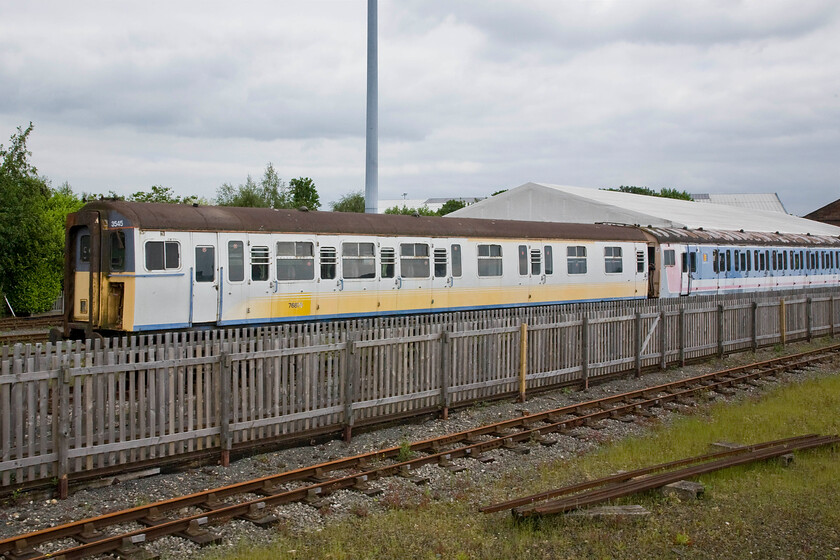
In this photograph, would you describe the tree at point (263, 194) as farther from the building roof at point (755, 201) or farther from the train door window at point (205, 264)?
the building roof at point (755, 201)

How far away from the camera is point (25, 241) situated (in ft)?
93.2

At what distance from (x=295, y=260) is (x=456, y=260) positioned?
482 cm

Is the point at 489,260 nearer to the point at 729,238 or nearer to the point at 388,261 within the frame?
the point at 388,261

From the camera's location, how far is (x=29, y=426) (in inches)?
301

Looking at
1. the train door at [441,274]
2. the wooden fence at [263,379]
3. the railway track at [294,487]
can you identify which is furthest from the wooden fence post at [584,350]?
the train door at [441,274]

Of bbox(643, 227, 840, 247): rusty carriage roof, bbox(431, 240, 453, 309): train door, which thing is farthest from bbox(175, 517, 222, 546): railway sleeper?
bbox(643, 227, 840, 247): rusty carriage roof

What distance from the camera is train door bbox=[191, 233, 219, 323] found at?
14.2 m

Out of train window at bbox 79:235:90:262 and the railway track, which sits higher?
train window at bbox 79:235:90:262

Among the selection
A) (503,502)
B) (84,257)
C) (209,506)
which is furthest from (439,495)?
(84,257)

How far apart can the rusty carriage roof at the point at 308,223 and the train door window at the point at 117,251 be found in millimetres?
268

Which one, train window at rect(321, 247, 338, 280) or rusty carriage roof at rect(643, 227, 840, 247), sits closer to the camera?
train window at rect(321, 247, 338, 280)

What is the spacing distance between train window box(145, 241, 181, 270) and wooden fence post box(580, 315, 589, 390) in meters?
7.90

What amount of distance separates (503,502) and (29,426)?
5029 mm

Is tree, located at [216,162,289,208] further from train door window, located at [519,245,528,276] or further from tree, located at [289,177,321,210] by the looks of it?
train door window, located at [519,245,528,276]
